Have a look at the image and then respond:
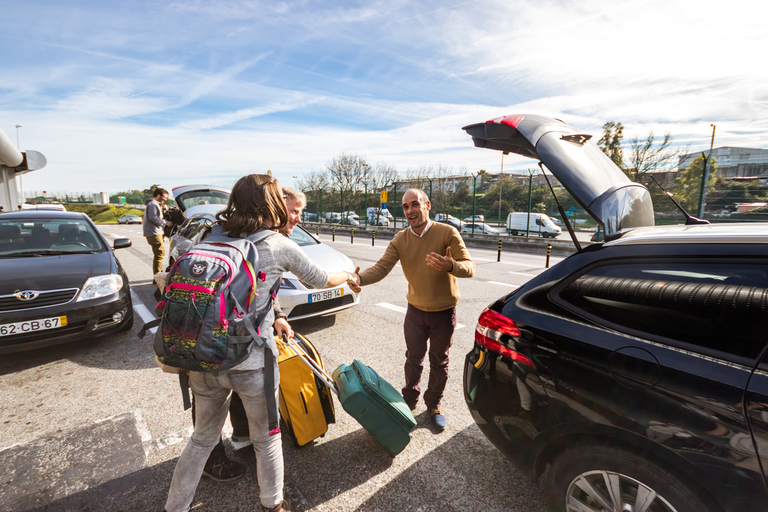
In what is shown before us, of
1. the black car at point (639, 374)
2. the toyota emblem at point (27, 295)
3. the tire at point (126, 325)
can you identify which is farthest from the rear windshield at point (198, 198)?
the black car at point (639, 374)

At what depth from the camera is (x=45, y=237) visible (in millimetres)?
4887

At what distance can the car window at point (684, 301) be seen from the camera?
1.50 meters

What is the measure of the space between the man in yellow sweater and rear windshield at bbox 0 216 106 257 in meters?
4.18

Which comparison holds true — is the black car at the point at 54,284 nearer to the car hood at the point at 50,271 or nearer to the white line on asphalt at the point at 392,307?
the car hood at the point at 50,271

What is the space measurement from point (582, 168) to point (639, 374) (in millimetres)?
1601

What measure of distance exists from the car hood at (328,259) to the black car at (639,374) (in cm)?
312

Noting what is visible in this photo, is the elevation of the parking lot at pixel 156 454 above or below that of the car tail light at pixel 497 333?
below

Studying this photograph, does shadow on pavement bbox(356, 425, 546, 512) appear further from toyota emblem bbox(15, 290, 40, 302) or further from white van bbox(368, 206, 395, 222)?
white van bbox(368, 206, 395, 222)

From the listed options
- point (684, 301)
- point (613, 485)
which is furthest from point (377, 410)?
point (684, 301)

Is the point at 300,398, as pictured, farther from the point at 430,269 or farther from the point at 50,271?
the point at 50,271

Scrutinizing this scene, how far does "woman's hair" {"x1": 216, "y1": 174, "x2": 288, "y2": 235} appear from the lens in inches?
69.4

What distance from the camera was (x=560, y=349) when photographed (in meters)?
1.78

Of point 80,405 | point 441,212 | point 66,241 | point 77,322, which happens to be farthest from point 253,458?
point 441,212

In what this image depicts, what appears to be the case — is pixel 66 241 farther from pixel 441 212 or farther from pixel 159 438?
pixel 441 212
